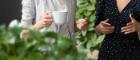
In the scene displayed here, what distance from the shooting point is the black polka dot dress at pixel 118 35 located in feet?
7.80

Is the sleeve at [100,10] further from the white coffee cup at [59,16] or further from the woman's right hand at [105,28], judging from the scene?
the white coffee cup at [59,16]

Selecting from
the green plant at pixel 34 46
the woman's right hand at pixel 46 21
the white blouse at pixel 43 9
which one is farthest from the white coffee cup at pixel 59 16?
the green plant at pixel 34 46

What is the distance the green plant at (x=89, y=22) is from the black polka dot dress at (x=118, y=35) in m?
2.05

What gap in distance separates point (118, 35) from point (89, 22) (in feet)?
7.15

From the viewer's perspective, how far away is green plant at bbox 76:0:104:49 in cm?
458

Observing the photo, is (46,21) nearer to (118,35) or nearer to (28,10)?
(28,10)

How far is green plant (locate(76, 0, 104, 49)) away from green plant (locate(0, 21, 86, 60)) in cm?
368

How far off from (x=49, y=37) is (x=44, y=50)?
0.03m

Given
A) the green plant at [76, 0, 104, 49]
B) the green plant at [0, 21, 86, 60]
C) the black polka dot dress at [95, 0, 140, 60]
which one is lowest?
the green plant at [76, 0, 104, 49]

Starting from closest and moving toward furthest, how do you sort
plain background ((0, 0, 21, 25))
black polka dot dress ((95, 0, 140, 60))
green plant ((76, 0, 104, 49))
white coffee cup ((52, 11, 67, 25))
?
white coffee cup ((52, 11, 67, 25)), black polka dot dress ((95, 0, 140, 60)), green plant ((76, 0, 104, 49)), plain background ((0, 0, 21, 25))

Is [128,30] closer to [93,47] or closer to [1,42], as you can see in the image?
[1,42]

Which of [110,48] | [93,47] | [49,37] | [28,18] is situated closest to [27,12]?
[28,18]

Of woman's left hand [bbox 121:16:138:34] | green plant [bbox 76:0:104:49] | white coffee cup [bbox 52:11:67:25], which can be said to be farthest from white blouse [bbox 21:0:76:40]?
green plant [bbox 76:0:104:49]

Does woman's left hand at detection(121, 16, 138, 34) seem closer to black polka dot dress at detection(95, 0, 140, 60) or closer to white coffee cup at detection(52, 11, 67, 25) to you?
black polka dot dress at detection(95, 0, 140, 60)
